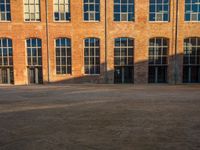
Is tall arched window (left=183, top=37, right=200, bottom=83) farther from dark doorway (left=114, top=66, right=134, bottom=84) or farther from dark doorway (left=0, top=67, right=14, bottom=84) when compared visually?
dark doorway (left=0, top=67, right=14, bottom=84)

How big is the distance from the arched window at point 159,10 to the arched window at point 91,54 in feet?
25.4

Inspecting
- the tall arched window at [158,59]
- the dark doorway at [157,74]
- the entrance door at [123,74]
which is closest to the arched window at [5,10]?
the entrance door at [123,74]

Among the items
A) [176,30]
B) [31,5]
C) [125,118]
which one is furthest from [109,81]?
[125,118]

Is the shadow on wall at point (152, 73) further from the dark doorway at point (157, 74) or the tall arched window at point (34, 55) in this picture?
the tall arched window at point (34, 55)

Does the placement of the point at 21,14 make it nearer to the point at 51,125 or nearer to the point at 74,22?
the point at 74,22

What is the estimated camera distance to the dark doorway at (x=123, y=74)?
25.3m

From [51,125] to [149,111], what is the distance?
538 centimetres

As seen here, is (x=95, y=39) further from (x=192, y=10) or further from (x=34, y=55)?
(x=192, y=10)

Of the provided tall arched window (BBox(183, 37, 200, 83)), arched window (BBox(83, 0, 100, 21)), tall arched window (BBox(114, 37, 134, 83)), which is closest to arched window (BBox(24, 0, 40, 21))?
arched window (BBox(83, 0, 100, 21))

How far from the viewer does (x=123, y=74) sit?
25406 millimetres

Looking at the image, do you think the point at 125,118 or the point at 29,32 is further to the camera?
the point at 29,32

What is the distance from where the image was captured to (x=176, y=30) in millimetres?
24844

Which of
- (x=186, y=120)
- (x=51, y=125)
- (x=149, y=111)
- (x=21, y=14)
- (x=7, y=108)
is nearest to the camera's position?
(x=51, y=125)

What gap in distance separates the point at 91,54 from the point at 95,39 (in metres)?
1.98
